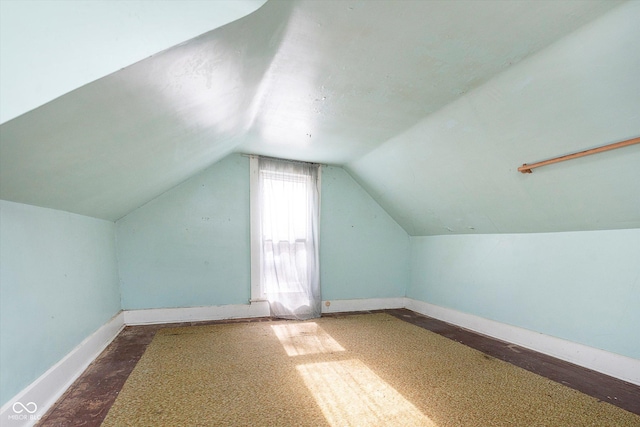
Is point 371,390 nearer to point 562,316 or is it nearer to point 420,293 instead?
point 562,316

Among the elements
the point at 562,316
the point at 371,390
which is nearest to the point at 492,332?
the point at 562,316

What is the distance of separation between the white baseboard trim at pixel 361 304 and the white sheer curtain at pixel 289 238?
10.3 inches

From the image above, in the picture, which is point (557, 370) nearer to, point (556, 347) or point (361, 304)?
point (556, 347)

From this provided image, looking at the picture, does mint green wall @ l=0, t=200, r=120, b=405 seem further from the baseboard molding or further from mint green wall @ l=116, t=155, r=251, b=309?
mint green wall @ l=116, t=155, r=251, b=309

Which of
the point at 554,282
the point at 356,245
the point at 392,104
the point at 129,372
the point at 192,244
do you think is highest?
the point at 392,104

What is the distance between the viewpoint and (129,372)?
6.53 feet

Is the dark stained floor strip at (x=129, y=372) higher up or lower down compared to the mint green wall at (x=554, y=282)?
lower down

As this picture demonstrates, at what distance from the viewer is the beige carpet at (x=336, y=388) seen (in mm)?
1522

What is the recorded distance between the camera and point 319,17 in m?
1.26

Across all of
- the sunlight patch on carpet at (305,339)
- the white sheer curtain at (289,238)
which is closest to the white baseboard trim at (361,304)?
the white sheer curtain at (289,238)

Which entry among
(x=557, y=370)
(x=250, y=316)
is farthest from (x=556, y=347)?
(x=250, y=316)

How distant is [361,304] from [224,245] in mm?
2109

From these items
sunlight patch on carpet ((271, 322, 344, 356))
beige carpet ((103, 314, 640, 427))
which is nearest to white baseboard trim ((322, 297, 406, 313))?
sunlight patch on carpet ((271, 322, 344, 356))

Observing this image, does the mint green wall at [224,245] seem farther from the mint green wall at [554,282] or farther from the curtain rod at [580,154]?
the curtain rod at [580,154]
